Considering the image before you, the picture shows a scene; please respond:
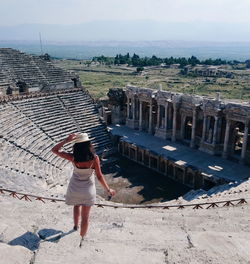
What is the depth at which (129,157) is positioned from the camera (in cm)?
3055

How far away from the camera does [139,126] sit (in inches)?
1366

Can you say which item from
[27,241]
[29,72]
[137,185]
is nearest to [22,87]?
[29,72]

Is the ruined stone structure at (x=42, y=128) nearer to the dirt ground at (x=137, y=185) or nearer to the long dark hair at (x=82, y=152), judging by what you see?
the dirt ground at (x=137, y=185)

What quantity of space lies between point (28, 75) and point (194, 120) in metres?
18.2

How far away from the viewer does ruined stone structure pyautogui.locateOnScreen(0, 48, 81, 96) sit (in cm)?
3148

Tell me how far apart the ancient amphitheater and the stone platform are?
0.32 ft

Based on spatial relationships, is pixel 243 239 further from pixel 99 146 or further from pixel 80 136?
pixel 99 146

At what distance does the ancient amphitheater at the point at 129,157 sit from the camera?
5.57 m

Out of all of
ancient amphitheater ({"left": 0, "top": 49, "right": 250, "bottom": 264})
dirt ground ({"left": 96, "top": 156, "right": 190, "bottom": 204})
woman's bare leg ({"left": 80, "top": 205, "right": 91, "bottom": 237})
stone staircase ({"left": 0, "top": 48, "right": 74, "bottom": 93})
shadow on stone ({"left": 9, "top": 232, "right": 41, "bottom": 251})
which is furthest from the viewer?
stone staircase ({"left": 0, "top": 48, "right": 74, "bottom": 93})

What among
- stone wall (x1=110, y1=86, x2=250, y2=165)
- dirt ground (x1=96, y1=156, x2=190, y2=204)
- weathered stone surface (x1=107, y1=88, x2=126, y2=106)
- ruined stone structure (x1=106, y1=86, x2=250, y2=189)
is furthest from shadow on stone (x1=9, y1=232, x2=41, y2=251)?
weathered stone surface (x1=107, y1=88, x2=126, y2=106)

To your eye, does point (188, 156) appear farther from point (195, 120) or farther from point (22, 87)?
point (22, 87)

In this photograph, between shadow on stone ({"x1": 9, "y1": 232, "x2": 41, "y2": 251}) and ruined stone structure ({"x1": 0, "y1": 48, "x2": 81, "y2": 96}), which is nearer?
shadow on stone ({"x1": 9, "y1": 232, "x2": 41, "y2": 251})

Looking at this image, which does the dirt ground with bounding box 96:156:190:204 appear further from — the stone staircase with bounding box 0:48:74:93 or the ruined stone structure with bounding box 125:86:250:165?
the stone staircase with bounding box 0:48:74:93

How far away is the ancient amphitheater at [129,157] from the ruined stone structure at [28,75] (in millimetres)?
115
